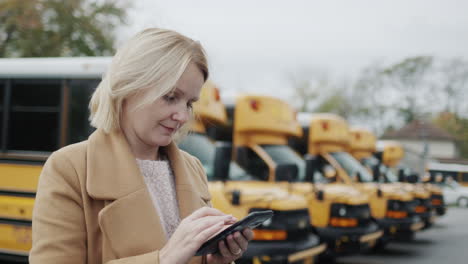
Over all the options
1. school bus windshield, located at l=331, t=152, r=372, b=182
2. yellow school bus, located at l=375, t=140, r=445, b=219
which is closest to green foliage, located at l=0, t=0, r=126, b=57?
yellow school bus, located at l=375, t=140, r=445, b=219

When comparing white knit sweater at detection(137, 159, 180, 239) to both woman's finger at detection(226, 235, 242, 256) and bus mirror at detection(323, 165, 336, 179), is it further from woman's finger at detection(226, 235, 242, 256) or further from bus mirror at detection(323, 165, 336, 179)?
bus mirror at detection(323, 165, 336, 179)

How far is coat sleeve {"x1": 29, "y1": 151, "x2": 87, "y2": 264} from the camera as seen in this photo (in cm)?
163

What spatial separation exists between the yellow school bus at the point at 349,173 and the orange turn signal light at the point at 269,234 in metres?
4.49

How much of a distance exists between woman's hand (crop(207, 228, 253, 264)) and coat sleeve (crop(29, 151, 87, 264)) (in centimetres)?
42

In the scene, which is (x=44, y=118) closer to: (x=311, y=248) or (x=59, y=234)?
(x=311, y=248)

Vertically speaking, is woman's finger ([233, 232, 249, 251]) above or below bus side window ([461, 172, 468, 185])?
above

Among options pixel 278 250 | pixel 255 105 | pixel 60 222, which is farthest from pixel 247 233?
pixel 255 105

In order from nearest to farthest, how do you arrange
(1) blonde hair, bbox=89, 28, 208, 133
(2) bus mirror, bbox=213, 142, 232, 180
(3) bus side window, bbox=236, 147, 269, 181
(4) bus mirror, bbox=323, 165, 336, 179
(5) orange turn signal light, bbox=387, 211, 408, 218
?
(1) blonde hair, bbox=89, 28, 208, 133 → (2) bus mirror, bbox=213, 142, 232, 180 → (3) bus side window, bbox=236, 147, 269, 181 → (4) bus mirror, bbox=323, 165, 336, 179 → (5) orange turn signal light, bbox=387, 211, 408, 218

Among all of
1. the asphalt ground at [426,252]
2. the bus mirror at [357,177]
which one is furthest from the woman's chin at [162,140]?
the bus mirror at [357,177]

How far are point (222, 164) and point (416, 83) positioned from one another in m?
54.1

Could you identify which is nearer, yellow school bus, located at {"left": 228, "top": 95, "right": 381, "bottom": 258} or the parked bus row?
the parked bus row

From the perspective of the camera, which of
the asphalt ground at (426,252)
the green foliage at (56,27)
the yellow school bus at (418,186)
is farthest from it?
the green foliage at (56,27)

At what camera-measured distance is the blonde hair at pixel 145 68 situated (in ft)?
5.78

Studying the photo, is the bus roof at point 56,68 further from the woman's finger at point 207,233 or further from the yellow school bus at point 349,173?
the woman's finger at point 207,233
